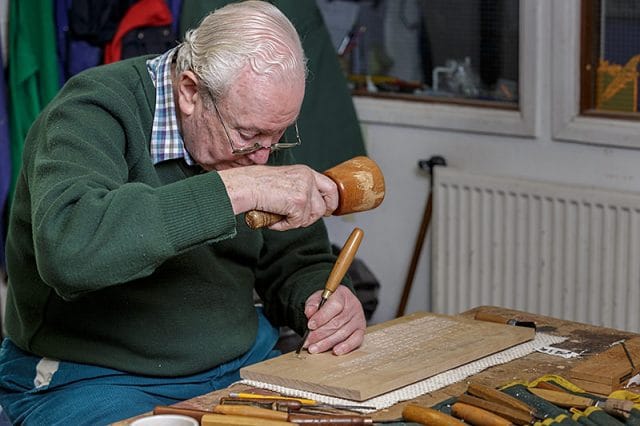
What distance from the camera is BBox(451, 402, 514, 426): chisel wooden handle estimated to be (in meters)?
1.70

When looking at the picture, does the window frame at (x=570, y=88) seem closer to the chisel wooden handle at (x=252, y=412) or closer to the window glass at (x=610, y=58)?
the window glass at (x=610, y=58)

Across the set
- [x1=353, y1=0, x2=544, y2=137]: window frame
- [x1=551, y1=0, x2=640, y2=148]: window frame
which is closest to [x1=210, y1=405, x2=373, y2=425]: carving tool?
[x1=551, y1=0, x2=640, y2=148]: window frame

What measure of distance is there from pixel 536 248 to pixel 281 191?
211cm

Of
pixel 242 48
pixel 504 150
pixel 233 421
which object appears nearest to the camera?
pixel 233 421

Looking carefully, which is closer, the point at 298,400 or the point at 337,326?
the point at 298,400

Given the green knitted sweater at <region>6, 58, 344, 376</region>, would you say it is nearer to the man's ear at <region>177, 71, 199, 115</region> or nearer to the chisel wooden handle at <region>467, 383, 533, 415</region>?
the man's ear at <region>177, 71, 199, 115</region>

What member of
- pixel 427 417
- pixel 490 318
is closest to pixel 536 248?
pixel 490 318

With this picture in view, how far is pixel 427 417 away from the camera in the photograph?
1.72 m

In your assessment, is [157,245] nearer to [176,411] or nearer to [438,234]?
[176,411]

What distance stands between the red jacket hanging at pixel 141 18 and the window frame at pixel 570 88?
54.2 inches

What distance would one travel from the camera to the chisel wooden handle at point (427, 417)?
1.70 m

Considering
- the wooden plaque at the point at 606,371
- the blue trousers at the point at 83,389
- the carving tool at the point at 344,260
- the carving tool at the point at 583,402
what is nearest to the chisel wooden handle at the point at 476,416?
the carving tool at the point at 583,402

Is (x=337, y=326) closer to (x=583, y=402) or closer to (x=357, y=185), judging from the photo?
(x=357, y=185)

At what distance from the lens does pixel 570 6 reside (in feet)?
12.0
